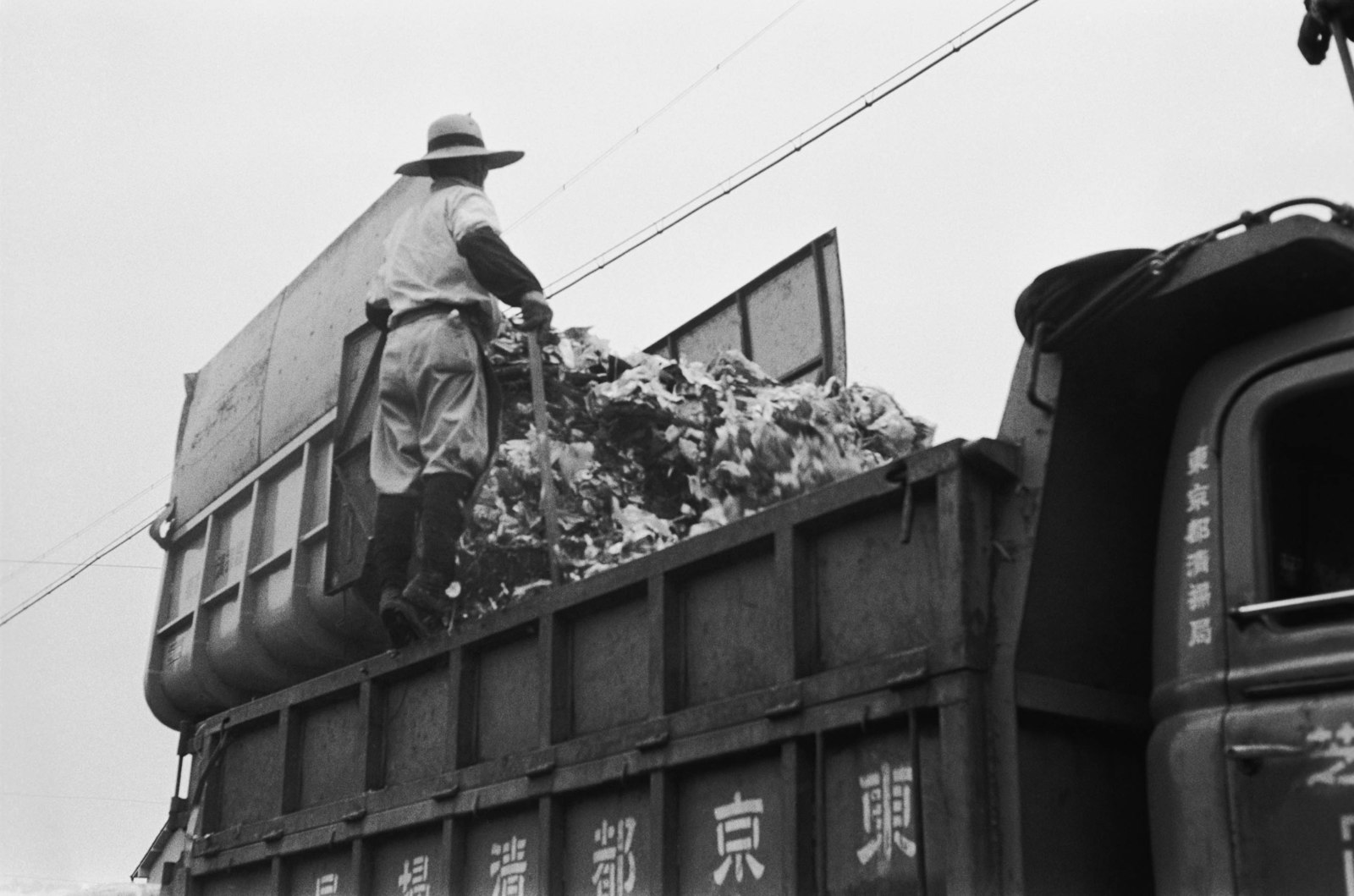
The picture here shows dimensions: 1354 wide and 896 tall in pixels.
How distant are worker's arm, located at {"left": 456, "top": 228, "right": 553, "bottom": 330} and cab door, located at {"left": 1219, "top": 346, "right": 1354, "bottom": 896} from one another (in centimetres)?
332

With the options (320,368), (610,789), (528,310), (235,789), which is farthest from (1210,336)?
(320,368)

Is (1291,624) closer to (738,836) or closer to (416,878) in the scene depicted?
(738,836)

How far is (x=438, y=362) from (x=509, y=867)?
7.59ft

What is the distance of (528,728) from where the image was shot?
4.44 metres

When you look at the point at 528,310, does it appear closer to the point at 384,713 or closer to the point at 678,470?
the point at 678,470

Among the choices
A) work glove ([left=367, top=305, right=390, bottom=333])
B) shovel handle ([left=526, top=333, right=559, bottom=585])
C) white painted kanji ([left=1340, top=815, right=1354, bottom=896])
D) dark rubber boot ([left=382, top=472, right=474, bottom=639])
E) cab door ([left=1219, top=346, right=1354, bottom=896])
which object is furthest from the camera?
work glove ([left=367, top=305, right=390, bottom=333])

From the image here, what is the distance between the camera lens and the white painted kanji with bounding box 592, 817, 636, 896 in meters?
3.97

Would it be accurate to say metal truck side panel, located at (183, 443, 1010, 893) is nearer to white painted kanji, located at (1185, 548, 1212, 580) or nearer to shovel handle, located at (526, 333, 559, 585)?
white painted kanji, located at (1185, 548, 1212, 580)

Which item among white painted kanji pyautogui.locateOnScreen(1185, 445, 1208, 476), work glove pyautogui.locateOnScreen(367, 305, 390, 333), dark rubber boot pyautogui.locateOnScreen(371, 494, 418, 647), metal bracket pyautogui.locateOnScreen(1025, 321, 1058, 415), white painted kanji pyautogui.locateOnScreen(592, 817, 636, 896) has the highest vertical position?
work glove pyautogui.locateOnScreen(367, 305, 390, 333)

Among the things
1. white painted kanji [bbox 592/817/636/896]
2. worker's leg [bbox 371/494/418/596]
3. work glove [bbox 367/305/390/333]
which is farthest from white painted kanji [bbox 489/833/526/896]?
work glove [bbox 367/305/390/333]

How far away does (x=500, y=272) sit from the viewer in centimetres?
625

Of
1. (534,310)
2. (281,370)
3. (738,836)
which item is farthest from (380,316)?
(738,836)

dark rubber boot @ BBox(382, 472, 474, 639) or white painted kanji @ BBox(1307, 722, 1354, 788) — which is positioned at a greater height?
dark rubber boot @ BBox(382, 472, 474, 639)

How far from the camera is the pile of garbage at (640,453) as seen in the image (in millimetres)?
6043
